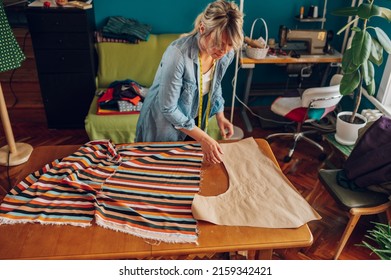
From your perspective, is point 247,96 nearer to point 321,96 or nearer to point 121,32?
point 321,96

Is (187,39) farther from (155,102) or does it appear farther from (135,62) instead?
(135,62)

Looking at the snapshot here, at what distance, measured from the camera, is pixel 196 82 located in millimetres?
1775

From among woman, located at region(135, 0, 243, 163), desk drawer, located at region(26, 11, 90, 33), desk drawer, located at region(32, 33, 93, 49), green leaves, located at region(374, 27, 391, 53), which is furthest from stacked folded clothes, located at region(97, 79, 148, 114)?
green leaves, located at region(374, 27, 391, 53)

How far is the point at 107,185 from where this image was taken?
1474 millimetres

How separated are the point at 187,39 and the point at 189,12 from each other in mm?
2092

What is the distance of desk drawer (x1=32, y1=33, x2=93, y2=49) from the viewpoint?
10.3 feet

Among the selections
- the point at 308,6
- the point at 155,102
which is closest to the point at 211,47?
the point at 155,102

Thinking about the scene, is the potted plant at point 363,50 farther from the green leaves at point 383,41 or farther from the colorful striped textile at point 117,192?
the colorful striped textile at point 117,192

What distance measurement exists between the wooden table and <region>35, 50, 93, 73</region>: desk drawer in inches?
89.0

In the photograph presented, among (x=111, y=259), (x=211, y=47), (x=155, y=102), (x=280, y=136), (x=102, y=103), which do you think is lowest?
(x=280, y=136)

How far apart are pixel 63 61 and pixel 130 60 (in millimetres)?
611

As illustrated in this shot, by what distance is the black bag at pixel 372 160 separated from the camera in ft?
6.45

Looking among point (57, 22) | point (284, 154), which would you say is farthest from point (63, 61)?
point (284, 154)

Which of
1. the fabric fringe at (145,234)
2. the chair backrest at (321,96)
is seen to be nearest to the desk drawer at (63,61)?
the chair backrest at (321,96)
